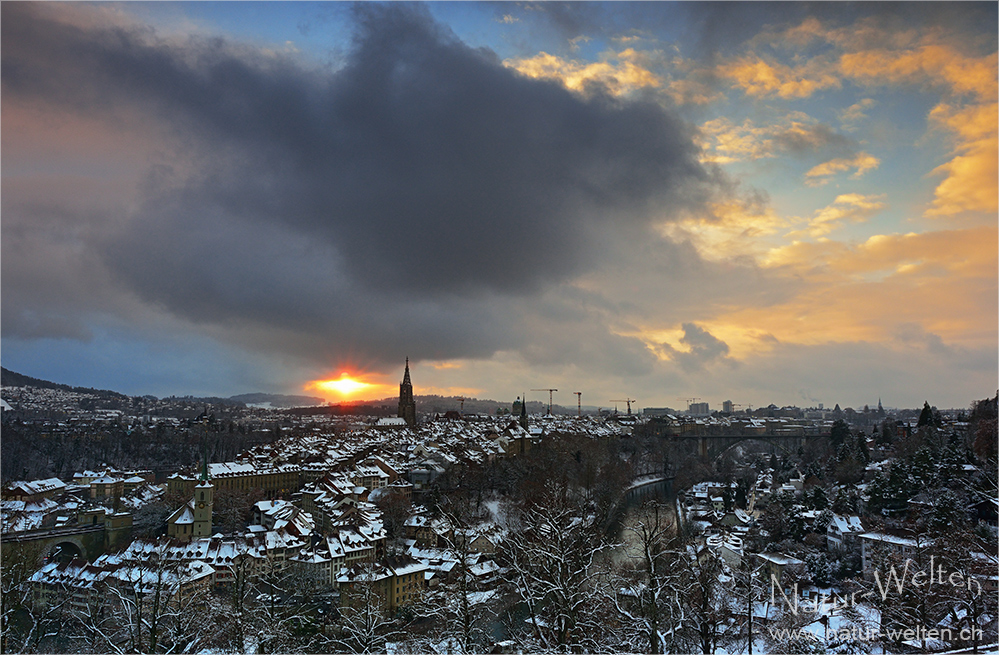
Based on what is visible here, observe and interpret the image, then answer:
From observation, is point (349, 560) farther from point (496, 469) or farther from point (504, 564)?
point (496, 469)

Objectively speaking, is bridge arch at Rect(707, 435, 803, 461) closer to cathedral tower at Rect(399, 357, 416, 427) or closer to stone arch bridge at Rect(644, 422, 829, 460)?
stone arch bridge at Rect(644, 422, 829, 460)

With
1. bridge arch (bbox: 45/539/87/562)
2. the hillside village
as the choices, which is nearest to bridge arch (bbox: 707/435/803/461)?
the hillside village

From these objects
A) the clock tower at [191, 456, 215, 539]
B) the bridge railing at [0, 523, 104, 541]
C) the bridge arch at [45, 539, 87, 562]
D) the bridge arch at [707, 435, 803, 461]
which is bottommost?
the bridge arch at [45, 539, 87, 562]

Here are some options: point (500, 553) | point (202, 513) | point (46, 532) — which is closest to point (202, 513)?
point (202, 513)

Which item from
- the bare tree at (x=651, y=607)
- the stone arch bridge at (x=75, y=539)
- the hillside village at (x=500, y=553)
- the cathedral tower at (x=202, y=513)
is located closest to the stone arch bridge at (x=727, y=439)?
the hillside village at (x=500, y=553)

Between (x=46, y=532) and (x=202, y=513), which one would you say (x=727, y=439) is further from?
(x=46, y=532)

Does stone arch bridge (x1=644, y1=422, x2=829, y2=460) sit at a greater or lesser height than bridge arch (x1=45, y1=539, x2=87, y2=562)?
greater

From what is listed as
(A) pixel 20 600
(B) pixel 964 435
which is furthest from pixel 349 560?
(B) pixel 964 435
